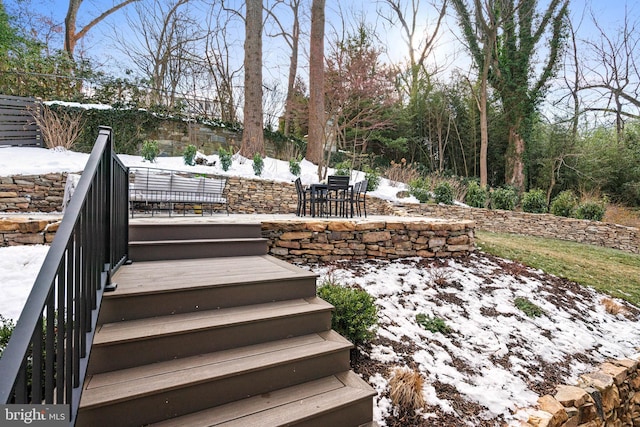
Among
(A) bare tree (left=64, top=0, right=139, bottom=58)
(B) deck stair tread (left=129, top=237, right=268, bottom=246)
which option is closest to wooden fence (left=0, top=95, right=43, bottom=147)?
(A) bare tree (left=64, top=0, right=139, bottom=58)

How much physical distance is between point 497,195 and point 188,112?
35.5 feet

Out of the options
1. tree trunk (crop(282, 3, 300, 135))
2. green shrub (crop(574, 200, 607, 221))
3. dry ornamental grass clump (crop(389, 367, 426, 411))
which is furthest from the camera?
tree trunk (crop(282, 3, 300, 135))

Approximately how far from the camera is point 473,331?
308 centimetres

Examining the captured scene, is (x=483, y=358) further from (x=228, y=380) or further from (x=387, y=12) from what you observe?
(x=387, y=12)

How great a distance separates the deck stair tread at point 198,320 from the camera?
1.74 metres

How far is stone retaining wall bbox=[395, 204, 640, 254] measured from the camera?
28.1 feet

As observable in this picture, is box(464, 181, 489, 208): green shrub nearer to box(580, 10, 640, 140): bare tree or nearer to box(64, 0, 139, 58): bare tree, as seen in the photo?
box(580, 10, 640, 140): bare tree

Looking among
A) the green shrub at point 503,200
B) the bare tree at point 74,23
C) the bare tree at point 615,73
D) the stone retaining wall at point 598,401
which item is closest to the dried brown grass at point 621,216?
the green shrub at point 503,200

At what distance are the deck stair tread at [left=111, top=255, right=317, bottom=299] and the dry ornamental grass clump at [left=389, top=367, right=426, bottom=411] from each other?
0.93 meters

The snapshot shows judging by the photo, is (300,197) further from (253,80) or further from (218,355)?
(253,80)

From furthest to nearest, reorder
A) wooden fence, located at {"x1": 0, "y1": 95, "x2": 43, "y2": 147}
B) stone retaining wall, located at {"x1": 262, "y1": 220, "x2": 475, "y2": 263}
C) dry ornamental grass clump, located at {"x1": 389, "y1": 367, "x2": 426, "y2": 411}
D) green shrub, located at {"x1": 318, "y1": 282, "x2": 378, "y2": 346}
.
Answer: wooden fence, located at {"x1": 0, "y1": 95, "x2": 43, "y2": 147} → stone retaining wall, located at {"x1": 262, "y1": 220, "x2": 475, "y2": 263} → green shrub, located at {"x1": 318, "y1": 282, "x2": 378, "y2": 346} → dry ornamental grass clump, located at {"x1": 389, "y1": 367, "x2": 426, "y2": 411}

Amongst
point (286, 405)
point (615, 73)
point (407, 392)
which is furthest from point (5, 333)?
point (615, 73)

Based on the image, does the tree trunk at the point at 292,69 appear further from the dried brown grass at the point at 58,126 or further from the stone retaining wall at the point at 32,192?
the stone retaining wall at the point at 32,192

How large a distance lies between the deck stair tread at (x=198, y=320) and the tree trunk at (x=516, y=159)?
13.4 m
